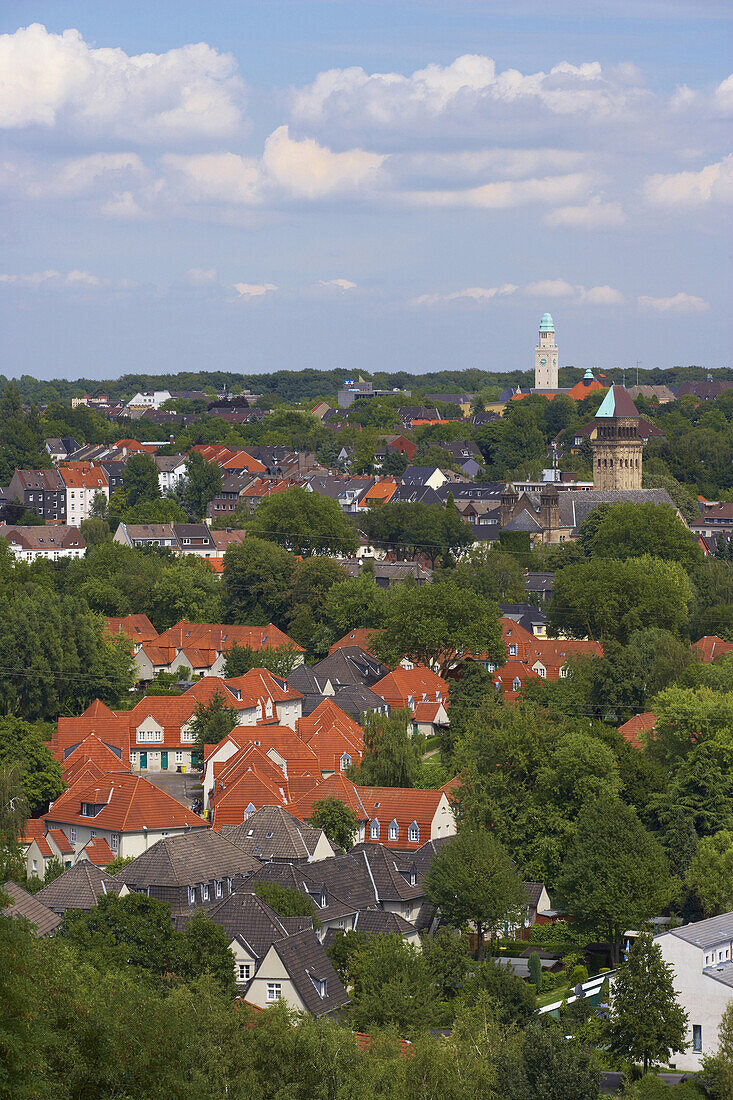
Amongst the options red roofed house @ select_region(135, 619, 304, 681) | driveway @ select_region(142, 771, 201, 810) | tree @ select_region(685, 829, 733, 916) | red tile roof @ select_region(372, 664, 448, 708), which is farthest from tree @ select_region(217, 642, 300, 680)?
tree @ select_region(685, 829, 733, 916)

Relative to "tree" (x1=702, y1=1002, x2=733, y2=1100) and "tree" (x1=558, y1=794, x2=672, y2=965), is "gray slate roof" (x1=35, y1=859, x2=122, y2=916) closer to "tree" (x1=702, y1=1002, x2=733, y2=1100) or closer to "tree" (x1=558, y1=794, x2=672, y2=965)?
"tree" (x1=558, y1=794, x2=672, y2=965)

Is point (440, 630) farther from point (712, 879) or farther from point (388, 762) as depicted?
point (712, 879)

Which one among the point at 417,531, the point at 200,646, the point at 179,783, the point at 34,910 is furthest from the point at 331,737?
the point at 417,531

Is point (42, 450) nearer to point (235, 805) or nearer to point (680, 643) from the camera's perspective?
point (680, 643)

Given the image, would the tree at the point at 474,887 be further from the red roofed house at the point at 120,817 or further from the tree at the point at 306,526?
the tree at the point at 306,526

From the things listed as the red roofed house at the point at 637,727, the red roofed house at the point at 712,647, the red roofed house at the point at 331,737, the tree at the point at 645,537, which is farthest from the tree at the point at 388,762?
the tree at the point at 645,537

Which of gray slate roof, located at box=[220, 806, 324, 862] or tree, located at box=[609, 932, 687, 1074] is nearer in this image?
tree, located at box=[609, 932, 687, 1074]
